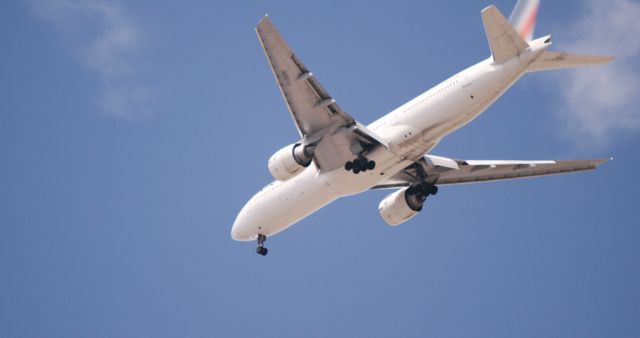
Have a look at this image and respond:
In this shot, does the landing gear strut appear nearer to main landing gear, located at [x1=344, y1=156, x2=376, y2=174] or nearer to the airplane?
the airplane

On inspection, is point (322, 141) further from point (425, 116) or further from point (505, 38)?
point (505, 38)

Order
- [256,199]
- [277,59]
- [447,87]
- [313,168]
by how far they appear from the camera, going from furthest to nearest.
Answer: [256,199] → [313,168] → [447,87] → [277,59]

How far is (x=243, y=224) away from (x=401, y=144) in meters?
9.19

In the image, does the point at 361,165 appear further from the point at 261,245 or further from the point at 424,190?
the point at 261,245

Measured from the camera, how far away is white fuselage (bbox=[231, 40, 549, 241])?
35.0m

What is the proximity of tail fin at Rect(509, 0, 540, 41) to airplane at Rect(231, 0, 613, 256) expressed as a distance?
34 mm

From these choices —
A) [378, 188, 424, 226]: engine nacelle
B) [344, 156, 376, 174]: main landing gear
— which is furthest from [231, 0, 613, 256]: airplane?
[378, 188, 424, 226]: engine nacelle

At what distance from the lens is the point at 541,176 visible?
42938 millimetres

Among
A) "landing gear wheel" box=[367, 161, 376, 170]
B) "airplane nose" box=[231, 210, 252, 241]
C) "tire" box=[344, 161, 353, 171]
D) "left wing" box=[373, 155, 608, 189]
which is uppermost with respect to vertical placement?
"left wing" box=[373, 155, 608, 189]

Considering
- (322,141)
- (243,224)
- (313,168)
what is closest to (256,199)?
(243,224)

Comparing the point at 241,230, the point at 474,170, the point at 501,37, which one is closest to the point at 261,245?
the point at 241,230

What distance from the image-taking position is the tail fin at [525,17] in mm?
35062

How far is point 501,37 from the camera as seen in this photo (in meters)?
34.2

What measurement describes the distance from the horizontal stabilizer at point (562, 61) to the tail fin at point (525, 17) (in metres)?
0.86
